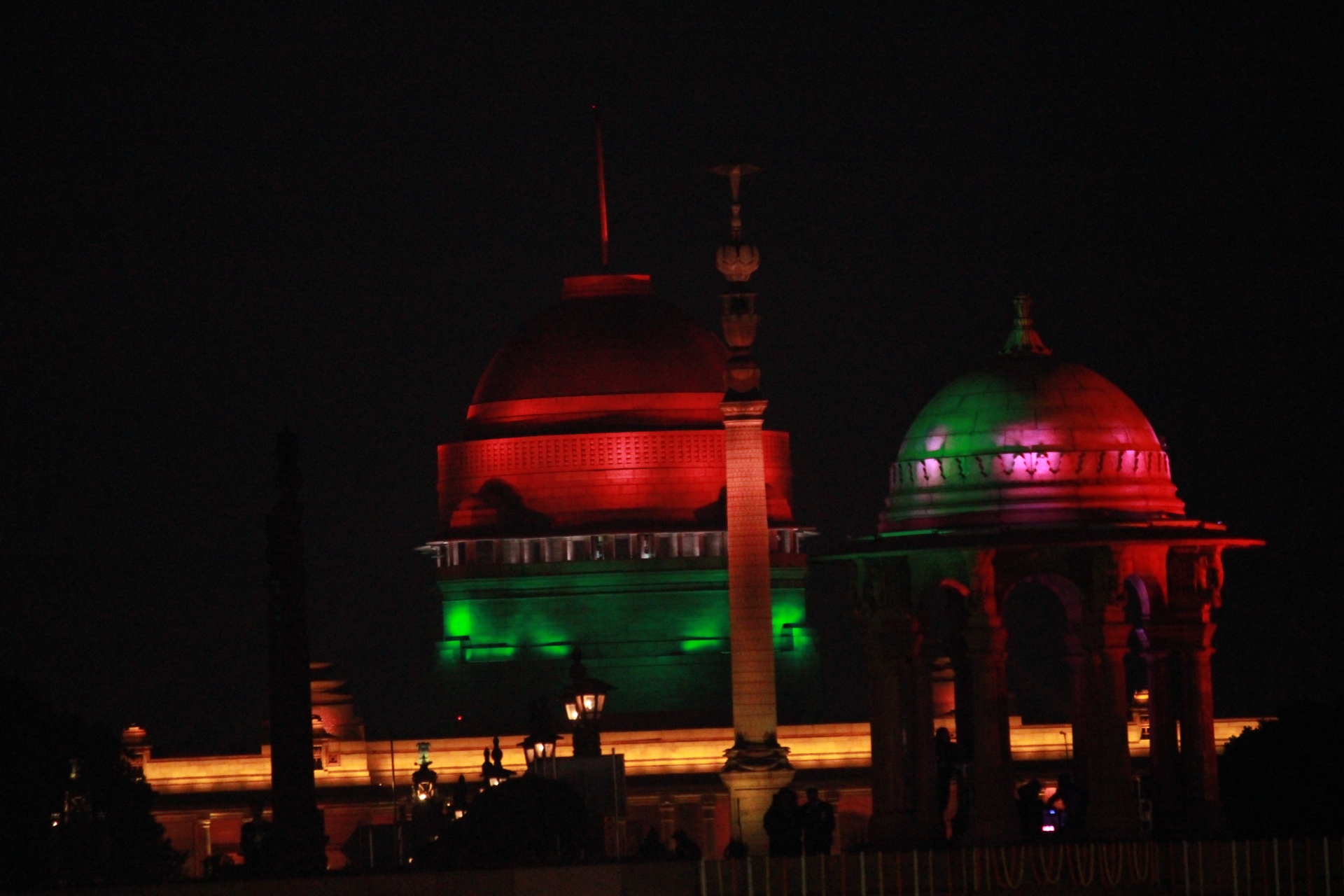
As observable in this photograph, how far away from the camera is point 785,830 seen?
54.7 metres

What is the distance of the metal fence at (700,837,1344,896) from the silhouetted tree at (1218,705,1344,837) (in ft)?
47.0

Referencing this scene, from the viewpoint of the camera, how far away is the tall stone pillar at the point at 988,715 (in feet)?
196

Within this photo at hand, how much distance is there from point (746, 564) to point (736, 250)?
560cm

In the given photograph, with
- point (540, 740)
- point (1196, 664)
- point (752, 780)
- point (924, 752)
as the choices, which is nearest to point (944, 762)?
point (924, 752)

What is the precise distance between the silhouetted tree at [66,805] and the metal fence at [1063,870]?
820 inches

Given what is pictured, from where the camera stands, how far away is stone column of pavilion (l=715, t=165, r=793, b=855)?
69312 mm

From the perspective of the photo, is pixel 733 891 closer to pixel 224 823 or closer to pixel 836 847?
pixel 836 847

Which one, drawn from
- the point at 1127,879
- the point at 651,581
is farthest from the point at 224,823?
the point at 1127,879

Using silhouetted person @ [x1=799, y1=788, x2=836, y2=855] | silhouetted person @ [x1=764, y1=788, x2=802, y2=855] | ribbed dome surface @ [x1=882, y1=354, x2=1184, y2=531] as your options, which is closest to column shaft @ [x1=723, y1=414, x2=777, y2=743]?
ribbed dome surface @ [x1=882, y1=354, x2=1184, y2=531]

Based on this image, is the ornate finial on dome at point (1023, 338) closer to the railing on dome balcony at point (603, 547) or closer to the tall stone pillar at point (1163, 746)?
the tall stone pillar at point (1163, 746)

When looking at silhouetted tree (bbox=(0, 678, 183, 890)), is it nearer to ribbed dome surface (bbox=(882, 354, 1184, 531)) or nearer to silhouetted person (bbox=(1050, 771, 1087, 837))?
ribbed dome surface (bbox=(882, 354, 1184, 531))

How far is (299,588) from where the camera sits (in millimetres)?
59094

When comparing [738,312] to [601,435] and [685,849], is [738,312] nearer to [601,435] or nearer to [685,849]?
[685,849]

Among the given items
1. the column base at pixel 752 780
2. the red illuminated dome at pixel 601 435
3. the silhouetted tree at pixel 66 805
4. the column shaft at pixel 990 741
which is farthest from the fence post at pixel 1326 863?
the red illuminated dome at pixel 601 435
